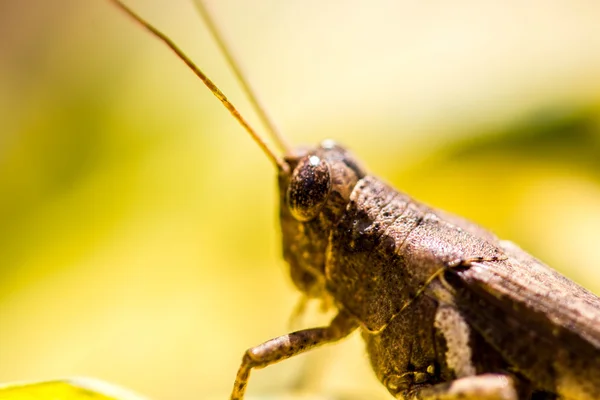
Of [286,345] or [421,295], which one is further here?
[286,345]

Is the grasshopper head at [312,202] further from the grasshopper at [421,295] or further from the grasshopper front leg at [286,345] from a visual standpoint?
the grasshopper front leg at [286,345]

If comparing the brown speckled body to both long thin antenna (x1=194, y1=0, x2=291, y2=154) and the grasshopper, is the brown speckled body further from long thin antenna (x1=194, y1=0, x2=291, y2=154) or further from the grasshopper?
long thin antenna (x1=194, y1=0, x2=291, y2=154)

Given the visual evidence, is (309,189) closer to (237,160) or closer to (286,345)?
(286,345)

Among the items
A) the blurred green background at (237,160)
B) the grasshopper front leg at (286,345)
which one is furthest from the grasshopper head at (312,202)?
the blurred green background at (237,160)

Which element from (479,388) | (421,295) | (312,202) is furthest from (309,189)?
(479,388)

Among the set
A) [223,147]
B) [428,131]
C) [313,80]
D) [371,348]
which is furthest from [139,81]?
[371,348]

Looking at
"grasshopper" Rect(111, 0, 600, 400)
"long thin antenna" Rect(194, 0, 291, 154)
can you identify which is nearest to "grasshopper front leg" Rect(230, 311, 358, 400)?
"grasshopper" Rect(111, 0, 600, 400)

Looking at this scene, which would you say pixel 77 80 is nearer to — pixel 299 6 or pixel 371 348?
pixel 299 6
